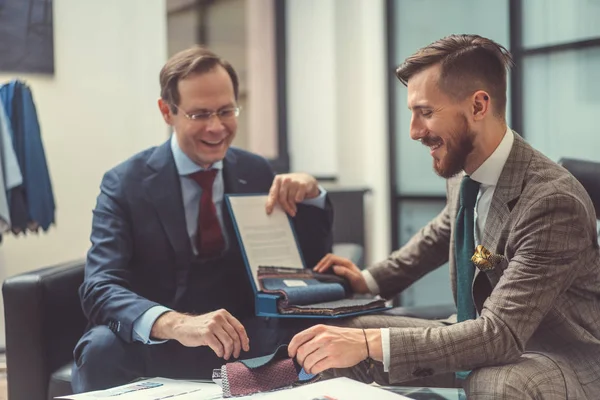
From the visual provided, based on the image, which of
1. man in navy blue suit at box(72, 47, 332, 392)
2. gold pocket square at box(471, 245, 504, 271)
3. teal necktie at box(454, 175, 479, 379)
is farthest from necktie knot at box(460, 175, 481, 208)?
man in navy blue suit at box(72, 47, 332, 392)

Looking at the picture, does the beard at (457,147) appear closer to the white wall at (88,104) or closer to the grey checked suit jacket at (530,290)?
the grey checked suit jacket at (530,290)

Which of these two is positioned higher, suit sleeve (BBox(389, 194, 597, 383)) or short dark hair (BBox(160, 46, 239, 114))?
short dark hair (BBox(160, 46, 239, 114))

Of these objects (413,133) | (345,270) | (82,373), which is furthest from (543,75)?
(82,373)

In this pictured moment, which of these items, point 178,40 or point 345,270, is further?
point 178,40

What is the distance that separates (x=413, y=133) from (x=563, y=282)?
440 mm

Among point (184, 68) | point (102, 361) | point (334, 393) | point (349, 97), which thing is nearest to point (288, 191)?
point (184, 68)

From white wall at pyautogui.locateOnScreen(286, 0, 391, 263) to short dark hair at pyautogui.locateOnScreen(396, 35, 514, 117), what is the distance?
3.18 m

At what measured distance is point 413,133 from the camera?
5.35 feet

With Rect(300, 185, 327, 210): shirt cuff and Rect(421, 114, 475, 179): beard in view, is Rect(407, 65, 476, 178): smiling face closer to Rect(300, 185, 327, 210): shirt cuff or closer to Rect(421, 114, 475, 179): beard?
Rect(421, 114, 475, 179): beard

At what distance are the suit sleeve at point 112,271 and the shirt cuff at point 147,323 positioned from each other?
0.5 inches

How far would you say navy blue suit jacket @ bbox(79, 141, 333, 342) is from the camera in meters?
1.96

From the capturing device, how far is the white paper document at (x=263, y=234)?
2.01m

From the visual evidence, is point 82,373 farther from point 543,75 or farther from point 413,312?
point 543,75

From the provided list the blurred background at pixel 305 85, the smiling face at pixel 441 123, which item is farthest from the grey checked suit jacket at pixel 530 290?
the blurred background at pixel 305 85
